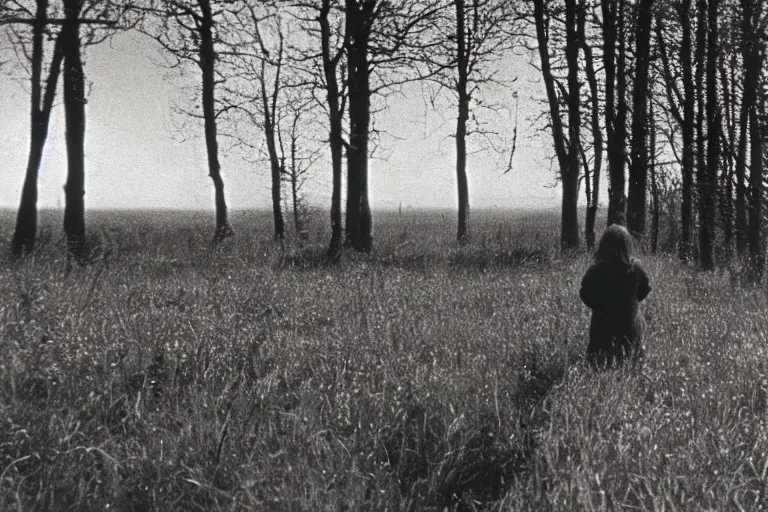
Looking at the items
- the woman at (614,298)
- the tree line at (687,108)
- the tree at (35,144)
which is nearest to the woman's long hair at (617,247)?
the woman at (614,298)

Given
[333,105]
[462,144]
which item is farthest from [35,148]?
[462,144]

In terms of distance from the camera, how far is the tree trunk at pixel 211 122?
1744 centimetres

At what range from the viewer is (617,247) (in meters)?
4.72

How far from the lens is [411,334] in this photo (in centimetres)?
560

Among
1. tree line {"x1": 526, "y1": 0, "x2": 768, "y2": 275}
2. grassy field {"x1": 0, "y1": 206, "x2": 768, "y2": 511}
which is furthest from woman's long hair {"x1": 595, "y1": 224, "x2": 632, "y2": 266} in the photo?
tree line {"x1": 526, "y1": 0, "x2": 768, "y2": 275}

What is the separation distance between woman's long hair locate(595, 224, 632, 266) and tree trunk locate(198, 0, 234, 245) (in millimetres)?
13704

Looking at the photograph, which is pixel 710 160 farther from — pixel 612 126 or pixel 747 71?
pixel 612 126

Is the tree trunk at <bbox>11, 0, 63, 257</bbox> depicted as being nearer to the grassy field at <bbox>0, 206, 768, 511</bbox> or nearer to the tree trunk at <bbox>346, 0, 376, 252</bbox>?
the tree trunk at <bbox>346, 0, 376, 252</bbox>

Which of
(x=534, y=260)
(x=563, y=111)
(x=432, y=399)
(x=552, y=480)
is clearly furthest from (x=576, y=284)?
(x=563, y=111)

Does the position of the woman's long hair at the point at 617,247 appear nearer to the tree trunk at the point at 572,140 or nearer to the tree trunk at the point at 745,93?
the tree trunk at the point at 745,93

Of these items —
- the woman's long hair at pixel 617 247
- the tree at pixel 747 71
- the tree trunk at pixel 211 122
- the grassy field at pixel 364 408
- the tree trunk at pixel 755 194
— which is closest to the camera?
the grassy field at pixel 364 408

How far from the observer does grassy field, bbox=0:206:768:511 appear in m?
2.79

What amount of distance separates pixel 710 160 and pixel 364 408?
11.3 m

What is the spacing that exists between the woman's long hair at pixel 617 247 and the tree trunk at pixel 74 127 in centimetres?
1056
